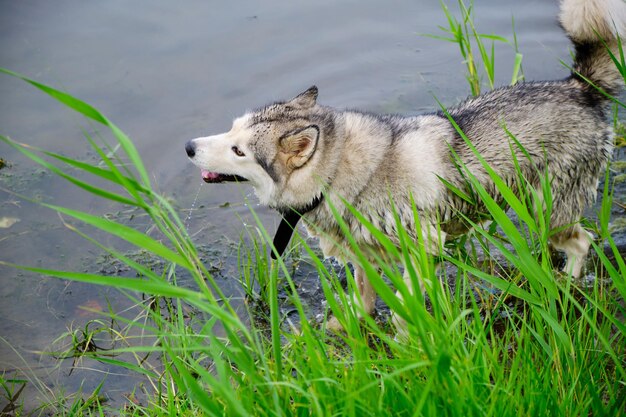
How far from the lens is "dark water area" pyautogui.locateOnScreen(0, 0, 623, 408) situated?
5414mm

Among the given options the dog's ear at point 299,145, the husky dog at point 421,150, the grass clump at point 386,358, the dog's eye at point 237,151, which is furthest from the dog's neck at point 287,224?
the grass clump at point 386,358

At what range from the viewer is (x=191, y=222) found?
5.43 m

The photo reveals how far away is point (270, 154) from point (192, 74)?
354 centimetres

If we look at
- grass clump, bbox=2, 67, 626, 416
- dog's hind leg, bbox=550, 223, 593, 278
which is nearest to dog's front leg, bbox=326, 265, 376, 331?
dog's hind leg, bbox=550, 223, 593, 278

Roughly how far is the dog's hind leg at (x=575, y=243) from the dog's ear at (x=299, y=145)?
5.83 ft

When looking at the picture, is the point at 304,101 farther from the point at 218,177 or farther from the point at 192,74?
the point at 192,74

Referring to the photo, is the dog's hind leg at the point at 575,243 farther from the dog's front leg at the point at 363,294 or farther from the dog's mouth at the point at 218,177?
the dog's mouth at the point at 218,177

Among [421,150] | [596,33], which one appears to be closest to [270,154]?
[421,150]

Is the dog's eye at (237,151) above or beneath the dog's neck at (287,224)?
above

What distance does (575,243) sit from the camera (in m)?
4.33

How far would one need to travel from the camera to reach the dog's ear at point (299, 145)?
3.47m

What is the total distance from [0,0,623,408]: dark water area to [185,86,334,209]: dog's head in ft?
4.26

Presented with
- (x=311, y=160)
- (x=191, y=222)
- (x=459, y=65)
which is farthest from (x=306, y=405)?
(x=459, y=65)

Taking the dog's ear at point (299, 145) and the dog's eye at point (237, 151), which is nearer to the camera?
the dog's ear at point (299, 145)
